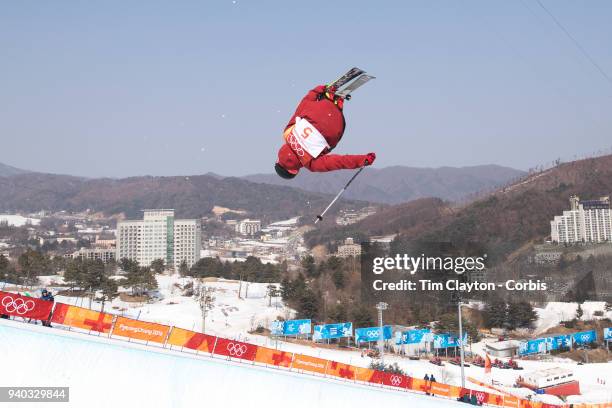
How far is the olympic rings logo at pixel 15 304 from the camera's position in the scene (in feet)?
46.5

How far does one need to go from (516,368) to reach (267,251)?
522 feet

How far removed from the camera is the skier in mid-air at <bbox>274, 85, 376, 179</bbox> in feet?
29.1

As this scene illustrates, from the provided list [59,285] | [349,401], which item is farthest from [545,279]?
[349,401]

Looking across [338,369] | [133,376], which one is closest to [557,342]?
[338,369]

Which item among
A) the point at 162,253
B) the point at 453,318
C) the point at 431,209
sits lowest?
the point at 453,318

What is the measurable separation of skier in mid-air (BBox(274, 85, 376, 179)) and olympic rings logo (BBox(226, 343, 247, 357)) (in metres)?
9.37

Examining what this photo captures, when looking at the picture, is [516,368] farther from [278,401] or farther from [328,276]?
[328,276]

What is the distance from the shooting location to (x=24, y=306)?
1436cm

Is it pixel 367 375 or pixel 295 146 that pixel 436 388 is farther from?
pixel 295 146

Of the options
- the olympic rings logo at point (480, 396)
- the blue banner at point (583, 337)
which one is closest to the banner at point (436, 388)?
the olympic rings logo at point (480, 396)

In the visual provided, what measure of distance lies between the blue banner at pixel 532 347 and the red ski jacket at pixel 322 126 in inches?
1556

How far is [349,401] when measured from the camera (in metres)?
14.8

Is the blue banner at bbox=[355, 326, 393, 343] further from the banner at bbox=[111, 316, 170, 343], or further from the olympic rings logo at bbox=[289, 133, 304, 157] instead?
the olympic rings logo at bbox=[289, 133, 304, 157]

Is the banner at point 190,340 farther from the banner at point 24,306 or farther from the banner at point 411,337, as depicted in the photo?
the banner at point 411,337
